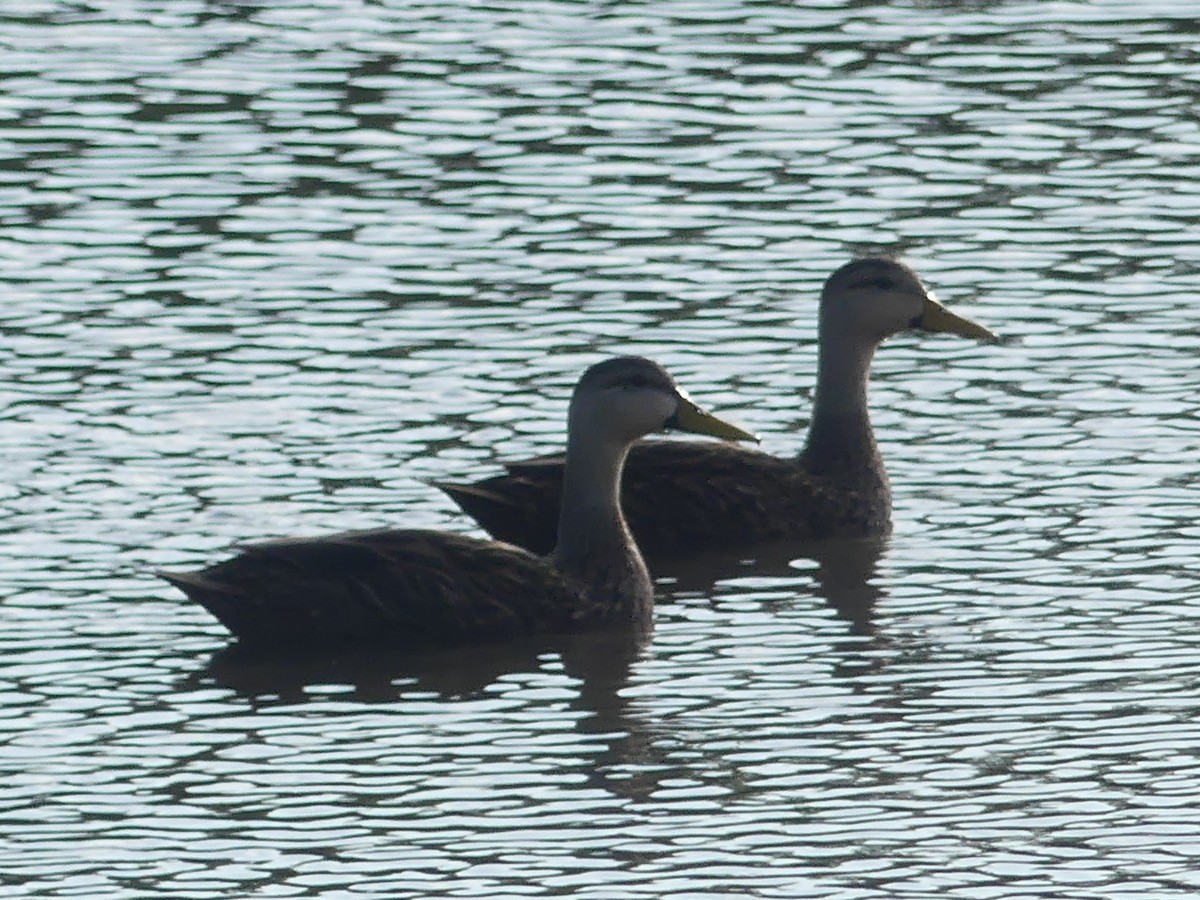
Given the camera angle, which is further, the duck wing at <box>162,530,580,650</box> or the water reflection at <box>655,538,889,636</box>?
the water reflection at <box>655,538,889,636</box>

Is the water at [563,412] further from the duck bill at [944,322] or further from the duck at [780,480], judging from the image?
the duck bill at [944,322]

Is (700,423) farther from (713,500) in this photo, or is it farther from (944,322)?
(944,322)

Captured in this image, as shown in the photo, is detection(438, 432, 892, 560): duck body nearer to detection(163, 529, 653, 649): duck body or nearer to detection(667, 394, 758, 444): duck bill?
detection(667, 394, 758, 444): duck bill

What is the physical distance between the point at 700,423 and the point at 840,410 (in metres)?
1.74

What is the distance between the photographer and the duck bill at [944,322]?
57.5 feet

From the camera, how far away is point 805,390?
18.6 m

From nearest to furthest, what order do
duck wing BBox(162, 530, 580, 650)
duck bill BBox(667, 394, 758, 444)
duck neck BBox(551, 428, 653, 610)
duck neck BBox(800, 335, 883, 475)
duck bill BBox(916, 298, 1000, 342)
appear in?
duck wing BBox(162, 530, 580, 650) → duck neck BBox(551, 428, 653, 610) → duck bill BBox(667, 394, 758, 444) → duck neck BBox(800, 335, 883, 475) → duck bill BBox(916, 298, 1000, 342)

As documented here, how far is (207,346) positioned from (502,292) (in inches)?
77.8

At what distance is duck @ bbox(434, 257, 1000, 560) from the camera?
16047 mm

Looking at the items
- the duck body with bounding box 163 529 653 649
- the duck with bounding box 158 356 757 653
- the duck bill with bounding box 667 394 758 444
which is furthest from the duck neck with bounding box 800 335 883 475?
the duck body with bounding box 163 529 653 649

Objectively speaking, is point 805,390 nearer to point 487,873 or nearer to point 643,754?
point 643,754

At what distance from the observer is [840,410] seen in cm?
1719

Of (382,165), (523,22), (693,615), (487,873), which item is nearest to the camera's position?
(487,873)

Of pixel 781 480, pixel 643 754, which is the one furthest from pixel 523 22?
pixel 643 754
